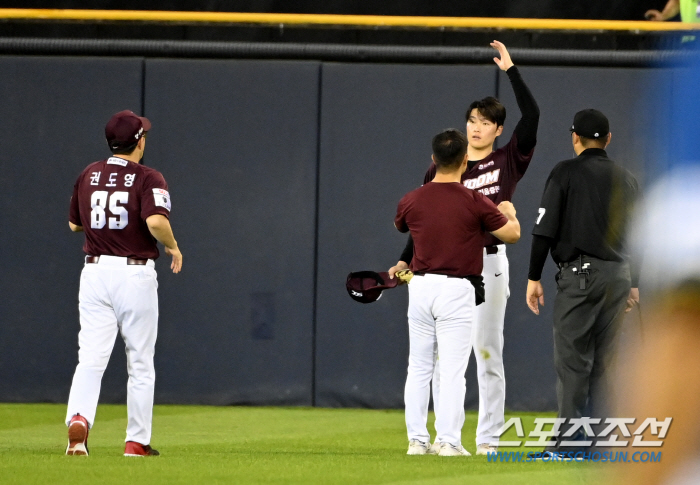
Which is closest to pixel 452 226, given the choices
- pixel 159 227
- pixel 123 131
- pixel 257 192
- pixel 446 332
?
pixel 446 332

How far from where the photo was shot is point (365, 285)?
5.77m

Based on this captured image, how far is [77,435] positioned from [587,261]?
266cm

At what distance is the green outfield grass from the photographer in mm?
4305

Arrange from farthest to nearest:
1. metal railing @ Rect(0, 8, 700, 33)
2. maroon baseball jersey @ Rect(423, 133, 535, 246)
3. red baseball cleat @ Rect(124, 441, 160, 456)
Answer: metal railing @ Rect(0, 8, 700, 33) < maroon baseball jersey @ Rect(423, 133, 535, 246) < red baseball cleat @ Rect(124, 441, 160, 456)

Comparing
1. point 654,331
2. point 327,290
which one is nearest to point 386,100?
point 327,290

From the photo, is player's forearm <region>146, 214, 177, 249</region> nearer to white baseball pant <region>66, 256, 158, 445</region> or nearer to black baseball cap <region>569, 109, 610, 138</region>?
white baseball pant <region>66, 256, 158, 445</region>

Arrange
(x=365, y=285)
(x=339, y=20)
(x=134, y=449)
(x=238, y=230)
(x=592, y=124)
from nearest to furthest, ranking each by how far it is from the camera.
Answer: (x=134, y=449)
(x=592, y=124)
(x=365, y=285)
(x=339, y=20)
(x=238, y=230)

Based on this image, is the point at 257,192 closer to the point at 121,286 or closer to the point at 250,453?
the point at 250,453

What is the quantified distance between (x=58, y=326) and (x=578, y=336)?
5042 mm

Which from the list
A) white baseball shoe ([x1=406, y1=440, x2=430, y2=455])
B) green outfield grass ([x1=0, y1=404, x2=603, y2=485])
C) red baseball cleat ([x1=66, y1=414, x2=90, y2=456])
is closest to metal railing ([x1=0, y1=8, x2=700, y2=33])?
green outfield grass ([x1=0, y1=404, x2=603, y2=485])

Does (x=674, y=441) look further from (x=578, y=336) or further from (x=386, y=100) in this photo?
(x=386, y=100)

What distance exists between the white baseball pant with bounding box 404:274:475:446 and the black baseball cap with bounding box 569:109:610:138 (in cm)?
100

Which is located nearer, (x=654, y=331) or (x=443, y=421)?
(x=654, y=331)

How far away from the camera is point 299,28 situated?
8773mm
